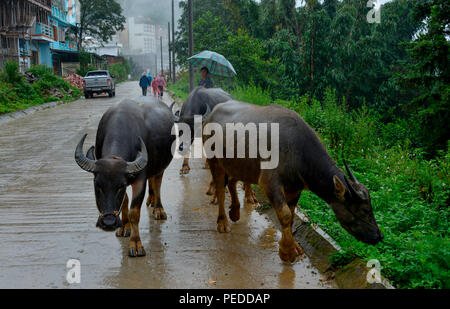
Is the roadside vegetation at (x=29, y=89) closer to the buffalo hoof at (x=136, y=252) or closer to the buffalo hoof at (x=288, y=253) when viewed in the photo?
the buffalo hoof at (x=136, y=252)

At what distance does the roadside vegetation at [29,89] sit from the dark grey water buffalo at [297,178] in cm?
1602

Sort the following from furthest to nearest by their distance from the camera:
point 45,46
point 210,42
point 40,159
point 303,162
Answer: point 45,46 < point 210,42 < point 40,159 < point 303,162

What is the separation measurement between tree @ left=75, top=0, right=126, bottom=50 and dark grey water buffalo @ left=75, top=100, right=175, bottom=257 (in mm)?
51899

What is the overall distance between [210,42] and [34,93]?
10.2 meters

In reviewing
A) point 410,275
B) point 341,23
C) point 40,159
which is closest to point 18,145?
point 40,159

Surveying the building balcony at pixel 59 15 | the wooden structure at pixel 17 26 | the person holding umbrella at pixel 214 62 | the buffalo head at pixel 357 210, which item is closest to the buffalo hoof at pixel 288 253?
the buffalo head at pixel 357 210

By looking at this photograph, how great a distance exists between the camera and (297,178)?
4516mm

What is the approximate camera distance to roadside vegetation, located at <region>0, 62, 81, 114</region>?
20.2 m

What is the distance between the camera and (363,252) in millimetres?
4141

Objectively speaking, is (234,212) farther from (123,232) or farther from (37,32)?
(37,32)

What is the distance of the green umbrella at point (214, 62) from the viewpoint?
1177 cm

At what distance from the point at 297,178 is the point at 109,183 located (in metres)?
1.88

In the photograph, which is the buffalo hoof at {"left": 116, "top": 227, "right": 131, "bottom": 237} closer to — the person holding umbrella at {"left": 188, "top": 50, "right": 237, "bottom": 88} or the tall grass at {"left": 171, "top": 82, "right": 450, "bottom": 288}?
the tall grass at {"left": 171, "top": 82, "right": 450, "bottom": 288}

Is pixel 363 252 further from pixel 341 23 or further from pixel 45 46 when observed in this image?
pixel 45 46
